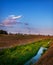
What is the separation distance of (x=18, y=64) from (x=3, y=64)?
84 cm

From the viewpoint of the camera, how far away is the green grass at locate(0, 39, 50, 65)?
1415cm

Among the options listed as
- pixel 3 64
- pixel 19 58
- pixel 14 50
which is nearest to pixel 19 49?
pixel 14 50

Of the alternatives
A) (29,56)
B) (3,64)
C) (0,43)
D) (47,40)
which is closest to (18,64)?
(3,64)

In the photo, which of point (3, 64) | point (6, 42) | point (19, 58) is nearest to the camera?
point (3, 64)

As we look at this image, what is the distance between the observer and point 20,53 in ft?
52.1

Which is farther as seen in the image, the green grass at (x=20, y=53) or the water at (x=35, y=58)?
the water at (x=35, y=58)

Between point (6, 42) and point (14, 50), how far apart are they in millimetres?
1064

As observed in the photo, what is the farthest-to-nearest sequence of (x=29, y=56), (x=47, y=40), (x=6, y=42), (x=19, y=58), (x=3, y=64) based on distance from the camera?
1. (x=47, y=40)
2. (x=6, y=42)
3. (x=29, y=56)
4. (x=19, y=58)
5. (x=3, y=64)

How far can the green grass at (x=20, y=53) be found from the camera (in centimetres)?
1415

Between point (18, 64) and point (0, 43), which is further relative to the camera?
point (0, 43)

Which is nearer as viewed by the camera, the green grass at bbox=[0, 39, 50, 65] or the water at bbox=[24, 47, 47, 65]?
the green grass at bbox=[0, 39, 50, 65]

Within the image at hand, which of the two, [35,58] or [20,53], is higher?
[20,53]

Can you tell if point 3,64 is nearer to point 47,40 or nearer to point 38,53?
point 38,53

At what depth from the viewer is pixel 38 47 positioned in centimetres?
1777
